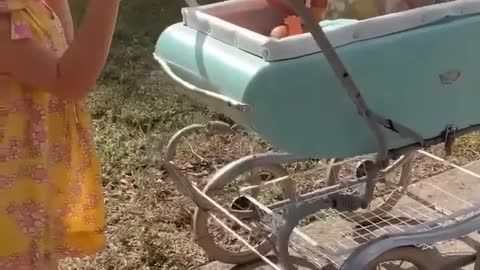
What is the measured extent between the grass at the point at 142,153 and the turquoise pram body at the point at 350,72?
1.81 ft

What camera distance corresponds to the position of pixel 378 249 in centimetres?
150

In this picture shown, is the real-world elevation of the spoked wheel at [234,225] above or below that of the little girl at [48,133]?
below

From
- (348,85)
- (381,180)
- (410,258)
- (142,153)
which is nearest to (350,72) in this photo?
(348,85)

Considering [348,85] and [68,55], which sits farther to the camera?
[348,85]

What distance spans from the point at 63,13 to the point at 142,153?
1.19m

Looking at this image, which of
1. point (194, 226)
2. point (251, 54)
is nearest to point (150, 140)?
point (194, 226)

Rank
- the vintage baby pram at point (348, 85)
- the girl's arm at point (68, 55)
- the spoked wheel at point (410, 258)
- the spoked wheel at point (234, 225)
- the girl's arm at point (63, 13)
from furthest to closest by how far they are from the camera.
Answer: the spoked wheel at point (234, 225)
the spoked wheel at point (410, 258)
the vintage baby pram at point (348, 85)
the girl's arm at point (63, 13)
the girl's arm at point (68, 55)

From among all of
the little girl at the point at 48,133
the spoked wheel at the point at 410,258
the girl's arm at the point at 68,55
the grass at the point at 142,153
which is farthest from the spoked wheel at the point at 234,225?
the girl's arm at the point at 68,55

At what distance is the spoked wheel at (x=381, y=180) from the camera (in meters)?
1.91

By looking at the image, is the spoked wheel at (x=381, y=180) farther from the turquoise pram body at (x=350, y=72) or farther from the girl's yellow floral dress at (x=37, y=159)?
the girl's yellow floral dress at (x=37, y=159)

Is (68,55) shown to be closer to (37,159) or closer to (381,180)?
(37,159)

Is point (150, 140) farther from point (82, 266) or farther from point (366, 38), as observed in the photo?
point (366, 38)

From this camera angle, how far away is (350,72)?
56.1 inches

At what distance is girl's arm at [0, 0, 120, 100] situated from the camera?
103 cm
